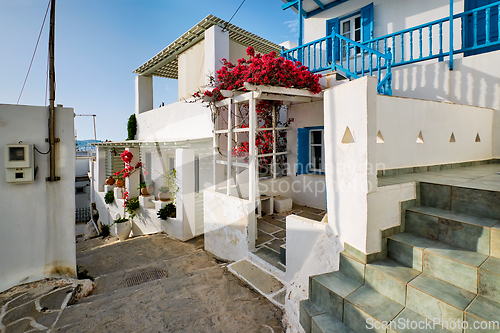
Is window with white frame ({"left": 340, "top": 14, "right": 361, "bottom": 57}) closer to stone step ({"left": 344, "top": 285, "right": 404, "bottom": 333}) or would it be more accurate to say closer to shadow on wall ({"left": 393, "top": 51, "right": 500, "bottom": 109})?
shadow on wall ({"left": 393, "top": 51, "right": 500, "bottom": 109})

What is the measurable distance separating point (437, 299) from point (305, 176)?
497 centimetres

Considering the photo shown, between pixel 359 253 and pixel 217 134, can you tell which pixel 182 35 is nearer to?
pixel 217 134

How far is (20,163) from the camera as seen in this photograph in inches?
142

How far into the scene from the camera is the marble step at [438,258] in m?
1.60

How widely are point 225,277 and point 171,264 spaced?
5.23 ft

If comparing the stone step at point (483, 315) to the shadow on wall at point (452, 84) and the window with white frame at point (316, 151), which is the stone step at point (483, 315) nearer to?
the shadow on wall at point (452, 84)

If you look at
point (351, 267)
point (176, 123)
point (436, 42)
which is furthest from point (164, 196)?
point (436, 42)

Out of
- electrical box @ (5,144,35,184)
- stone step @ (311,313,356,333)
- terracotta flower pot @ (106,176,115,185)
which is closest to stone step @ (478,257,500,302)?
stone step @ (311,313,356,333)

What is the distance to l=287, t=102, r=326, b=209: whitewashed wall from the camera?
6.15m

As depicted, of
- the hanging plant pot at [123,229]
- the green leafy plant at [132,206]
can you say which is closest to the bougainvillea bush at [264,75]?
the green leafy plant at [132,206]

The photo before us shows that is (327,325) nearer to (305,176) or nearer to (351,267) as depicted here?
(351,267)

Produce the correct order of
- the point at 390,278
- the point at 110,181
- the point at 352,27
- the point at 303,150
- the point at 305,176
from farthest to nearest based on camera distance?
the point at 110,181 → the point at 352,27 → the point at 303,150 → the point at 305,176 → the point at 390,278

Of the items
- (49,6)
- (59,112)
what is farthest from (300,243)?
(49,6)

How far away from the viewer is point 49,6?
13.5ft
